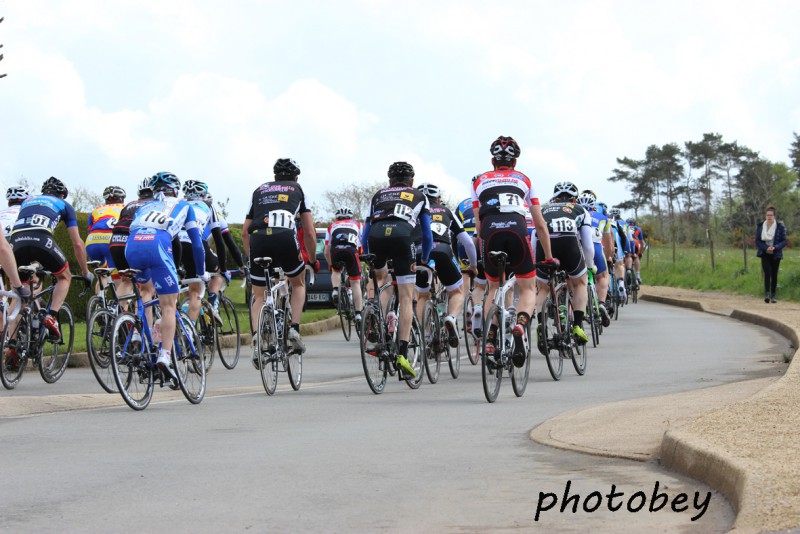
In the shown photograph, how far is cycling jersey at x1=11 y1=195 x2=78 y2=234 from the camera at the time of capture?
46.5 ft

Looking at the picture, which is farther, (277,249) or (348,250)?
(348,250)

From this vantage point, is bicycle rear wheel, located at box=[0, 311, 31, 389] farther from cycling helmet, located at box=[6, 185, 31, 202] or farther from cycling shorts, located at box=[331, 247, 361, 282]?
cycling shorts, located at box=[331, 247, 361, 282]

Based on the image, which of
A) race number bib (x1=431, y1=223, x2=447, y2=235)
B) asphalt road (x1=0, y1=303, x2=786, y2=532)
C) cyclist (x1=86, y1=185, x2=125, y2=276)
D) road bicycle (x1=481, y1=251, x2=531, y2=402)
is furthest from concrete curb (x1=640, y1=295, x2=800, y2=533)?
cyclist (x1=86, y1=185, x2=125, y2=276)

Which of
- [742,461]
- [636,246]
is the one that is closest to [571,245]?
[742,461]

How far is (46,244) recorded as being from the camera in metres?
14.1

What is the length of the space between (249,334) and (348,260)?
182 centimetres

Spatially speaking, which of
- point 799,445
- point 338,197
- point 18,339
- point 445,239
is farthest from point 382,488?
point 338,197

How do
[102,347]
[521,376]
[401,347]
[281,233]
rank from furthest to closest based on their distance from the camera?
[281,233] < [401,347] < [521,376] < [102,347]

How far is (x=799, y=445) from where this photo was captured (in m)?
7.36

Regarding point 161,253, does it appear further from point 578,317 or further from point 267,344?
point 578,317

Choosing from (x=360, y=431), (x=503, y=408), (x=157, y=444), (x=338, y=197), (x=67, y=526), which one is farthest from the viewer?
(x=338, y=197)

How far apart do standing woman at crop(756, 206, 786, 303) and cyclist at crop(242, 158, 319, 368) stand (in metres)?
17.9

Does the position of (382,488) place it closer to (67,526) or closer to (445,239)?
(67,526)

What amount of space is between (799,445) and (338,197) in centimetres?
7747
